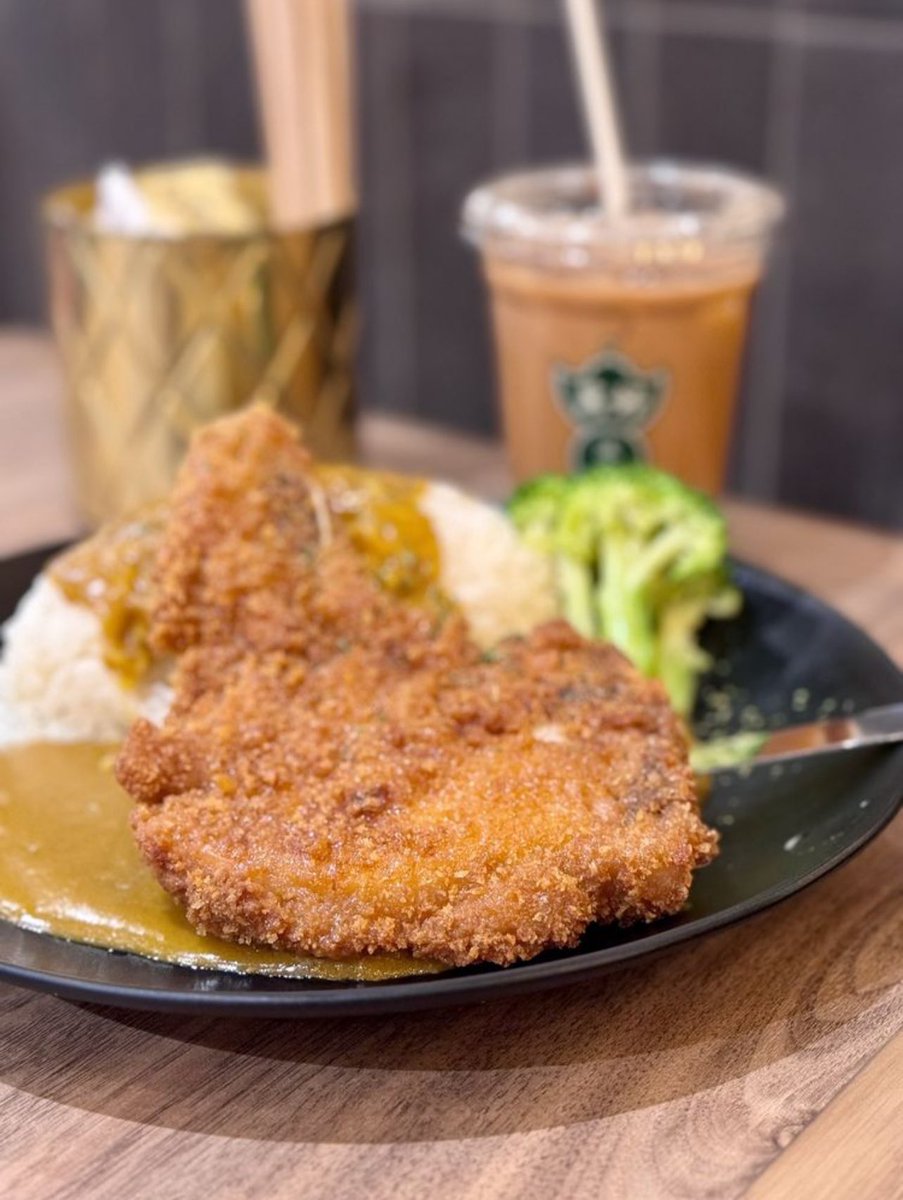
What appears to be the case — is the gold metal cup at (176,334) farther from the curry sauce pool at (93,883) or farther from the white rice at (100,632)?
the curry sauce pool at (93,883)

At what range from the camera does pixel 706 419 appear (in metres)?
2.03

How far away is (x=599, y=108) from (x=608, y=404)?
40 cm

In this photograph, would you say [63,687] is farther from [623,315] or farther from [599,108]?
[599,108]

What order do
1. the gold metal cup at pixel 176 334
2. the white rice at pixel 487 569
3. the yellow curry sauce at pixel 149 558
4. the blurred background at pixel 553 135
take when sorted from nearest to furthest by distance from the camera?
the yellow curry sauce at pixel 149 558, the white rice at pixel 487 569, the gold metal cup at pixel 176 334, the blurred background at pixel 553 135

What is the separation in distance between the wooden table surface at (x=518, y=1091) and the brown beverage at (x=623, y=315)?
3.04 feet

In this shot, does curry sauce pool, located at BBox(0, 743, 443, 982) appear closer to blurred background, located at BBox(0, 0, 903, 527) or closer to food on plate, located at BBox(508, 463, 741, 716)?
food on plate, located at BBox(508, 463, 741, 716)

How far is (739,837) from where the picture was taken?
50.5 inches

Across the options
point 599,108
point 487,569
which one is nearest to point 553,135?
point 599,108

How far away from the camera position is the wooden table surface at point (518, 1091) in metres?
0.97

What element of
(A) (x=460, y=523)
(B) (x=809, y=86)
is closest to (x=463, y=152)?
(B) (x=809, y=86)

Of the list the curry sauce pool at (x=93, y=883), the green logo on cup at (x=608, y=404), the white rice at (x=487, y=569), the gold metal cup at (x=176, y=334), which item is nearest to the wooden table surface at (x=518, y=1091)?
the curry sauce pool at (x=93, y=883)

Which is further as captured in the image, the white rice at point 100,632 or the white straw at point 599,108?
the white straw at point 599,108

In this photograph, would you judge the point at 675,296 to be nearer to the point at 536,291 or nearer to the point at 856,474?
the point at 536,291

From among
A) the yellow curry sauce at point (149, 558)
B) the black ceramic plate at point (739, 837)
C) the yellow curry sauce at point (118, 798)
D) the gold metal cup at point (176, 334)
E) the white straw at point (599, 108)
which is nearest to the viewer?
the black ceramic plate at point (739, 837)
